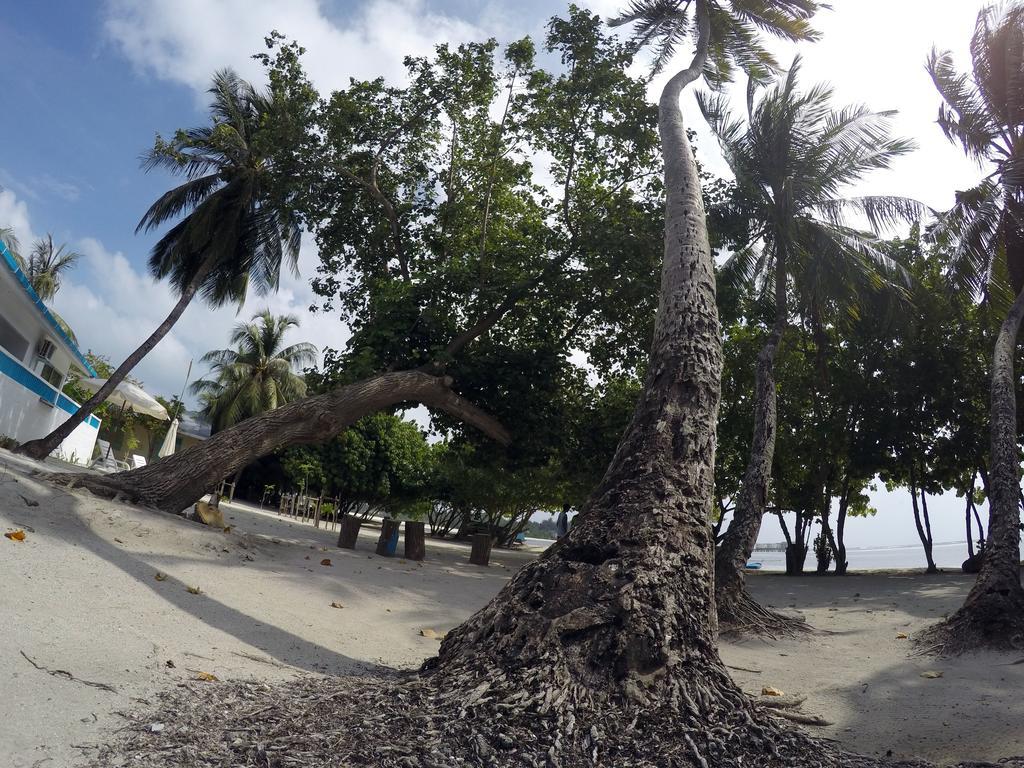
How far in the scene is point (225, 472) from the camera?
34.4ft

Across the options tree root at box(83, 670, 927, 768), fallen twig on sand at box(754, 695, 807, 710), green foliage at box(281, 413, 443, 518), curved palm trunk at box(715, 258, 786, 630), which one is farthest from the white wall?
fallen twig on sand at box(754, 695, 807, 710)

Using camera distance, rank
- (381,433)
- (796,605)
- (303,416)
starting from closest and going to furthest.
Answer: (303,416) → (796,605) → (381,433)

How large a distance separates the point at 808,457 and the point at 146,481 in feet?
57.9

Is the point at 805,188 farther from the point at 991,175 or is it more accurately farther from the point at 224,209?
the point at 224,209

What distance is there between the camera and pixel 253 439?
35.3ft

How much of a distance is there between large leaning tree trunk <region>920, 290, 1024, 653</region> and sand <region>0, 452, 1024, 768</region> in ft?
1.33

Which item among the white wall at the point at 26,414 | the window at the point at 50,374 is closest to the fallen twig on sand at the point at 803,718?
the white wall at the point at 26,414

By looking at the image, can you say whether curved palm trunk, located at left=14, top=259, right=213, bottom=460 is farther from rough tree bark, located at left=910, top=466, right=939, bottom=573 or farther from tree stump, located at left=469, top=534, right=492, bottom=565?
rough tree bark, located at left=910, top=466, right=939, bottom=573

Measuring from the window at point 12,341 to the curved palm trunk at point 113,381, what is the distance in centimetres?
270

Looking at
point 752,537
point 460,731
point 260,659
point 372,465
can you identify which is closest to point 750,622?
point 752,537

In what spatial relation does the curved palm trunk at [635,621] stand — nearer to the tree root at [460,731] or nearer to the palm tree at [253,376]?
the tree root at [460,731]

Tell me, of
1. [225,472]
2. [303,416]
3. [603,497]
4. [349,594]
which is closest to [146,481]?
[225,472]

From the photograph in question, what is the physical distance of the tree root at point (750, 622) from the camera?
27.7ft

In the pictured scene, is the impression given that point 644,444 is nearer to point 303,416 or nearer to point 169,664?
point 169,664
